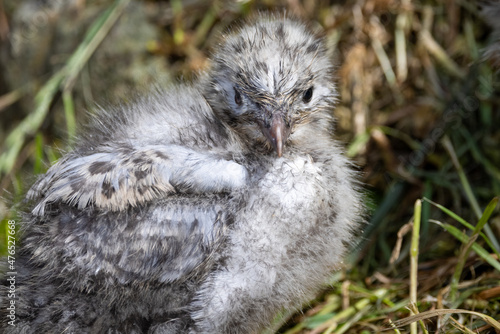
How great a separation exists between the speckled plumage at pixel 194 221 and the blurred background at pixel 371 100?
0.43m

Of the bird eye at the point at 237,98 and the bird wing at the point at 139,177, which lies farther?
the bird eye at the point at 237,98

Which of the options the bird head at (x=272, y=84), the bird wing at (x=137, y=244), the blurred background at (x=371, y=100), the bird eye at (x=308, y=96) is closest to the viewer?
the bird wing at (x=137, y=244)

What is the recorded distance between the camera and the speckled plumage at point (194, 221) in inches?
62.1

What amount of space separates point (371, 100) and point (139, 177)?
6.19 feet

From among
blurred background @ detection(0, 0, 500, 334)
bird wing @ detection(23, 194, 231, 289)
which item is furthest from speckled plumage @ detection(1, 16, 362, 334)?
blurred background @ detection(0, 0, 500, 334)

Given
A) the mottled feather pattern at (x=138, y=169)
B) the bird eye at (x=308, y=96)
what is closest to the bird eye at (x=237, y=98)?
the mottled feather pattern at (x=138, y=169)

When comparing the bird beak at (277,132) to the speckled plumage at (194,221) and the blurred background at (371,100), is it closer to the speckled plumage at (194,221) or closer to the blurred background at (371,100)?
the speckled plumage at (194,221)

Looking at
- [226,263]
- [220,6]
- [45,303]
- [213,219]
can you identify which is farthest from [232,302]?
[220,6]

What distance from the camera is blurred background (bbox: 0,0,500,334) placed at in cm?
223

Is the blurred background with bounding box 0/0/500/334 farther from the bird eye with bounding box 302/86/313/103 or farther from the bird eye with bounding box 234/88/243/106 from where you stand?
the bird eye with bounding box 302/86/313/103

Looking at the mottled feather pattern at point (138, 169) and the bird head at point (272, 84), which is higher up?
the bird head at point (272, 84)

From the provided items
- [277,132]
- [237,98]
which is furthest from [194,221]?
[237,98]

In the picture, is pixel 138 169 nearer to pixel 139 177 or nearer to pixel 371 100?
pixel 139 177

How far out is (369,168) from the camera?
2.90 meters
